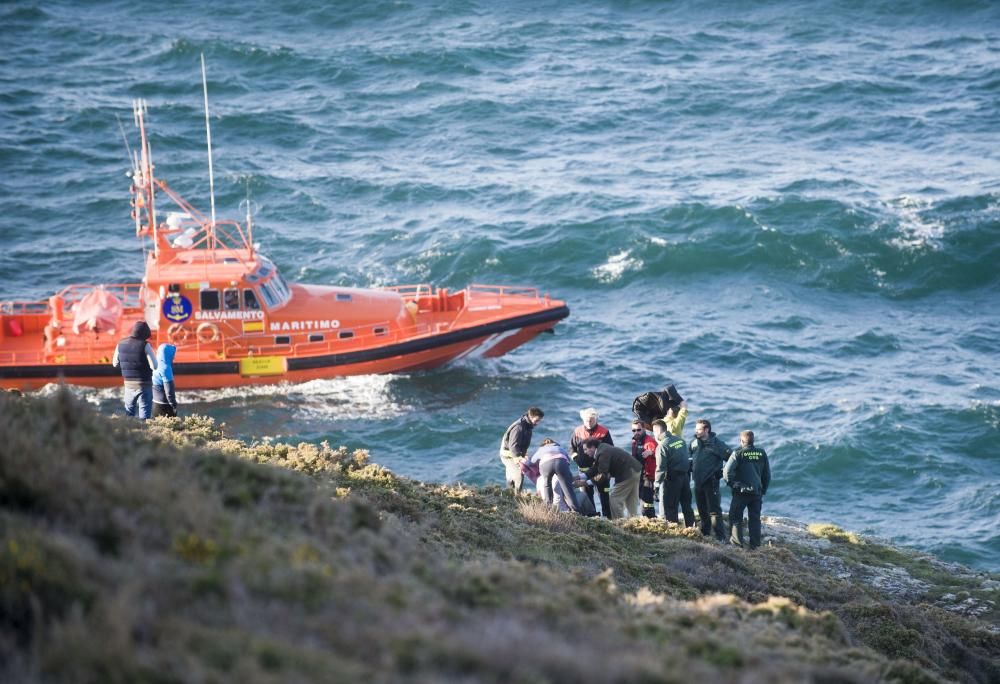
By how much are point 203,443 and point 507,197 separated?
1003 inches

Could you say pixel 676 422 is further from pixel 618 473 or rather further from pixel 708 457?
pixel 618 473

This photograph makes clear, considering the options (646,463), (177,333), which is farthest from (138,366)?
(177,333)

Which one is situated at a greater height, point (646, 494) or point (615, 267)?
point (615, 267)

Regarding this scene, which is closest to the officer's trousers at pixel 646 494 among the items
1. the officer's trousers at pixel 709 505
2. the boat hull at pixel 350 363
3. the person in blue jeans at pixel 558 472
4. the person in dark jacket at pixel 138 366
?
the officer's trousers at pixel 709 505

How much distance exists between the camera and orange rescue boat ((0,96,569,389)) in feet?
72.8

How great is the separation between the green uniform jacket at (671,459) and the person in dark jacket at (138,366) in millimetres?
6028

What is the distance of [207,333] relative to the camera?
22750 mm

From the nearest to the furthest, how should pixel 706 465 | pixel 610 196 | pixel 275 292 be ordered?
pixel 706 465 → pixel 275 292 → pixel 610 196

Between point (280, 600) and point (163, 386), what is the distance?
809 centimetres

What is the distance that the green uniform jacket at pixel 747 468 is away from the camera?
13.7 metres

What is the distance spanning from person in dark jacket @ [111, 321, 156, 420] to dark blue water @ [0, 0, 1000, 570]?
25.0 feet

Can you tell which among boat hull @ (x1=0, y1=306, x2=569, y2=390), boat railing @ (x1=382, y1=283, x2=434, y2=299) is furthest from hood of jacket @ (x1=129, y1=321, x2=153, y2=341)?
boat railing @ (x1=382, y1=283, x2=434, y2=299)

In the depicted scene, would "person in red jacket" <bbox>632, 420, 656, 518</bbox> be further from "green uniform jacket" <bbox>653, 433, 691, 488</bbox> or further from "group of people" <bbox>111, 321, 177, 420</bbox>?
"group of people" <bbox>111, 321, 177, 420</bbox>

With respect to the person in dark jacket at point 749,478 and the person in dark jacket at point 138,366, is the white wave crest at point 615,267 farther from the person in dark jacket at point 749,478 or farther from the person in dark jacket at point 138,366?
the person in dark jacket at point 138,366
